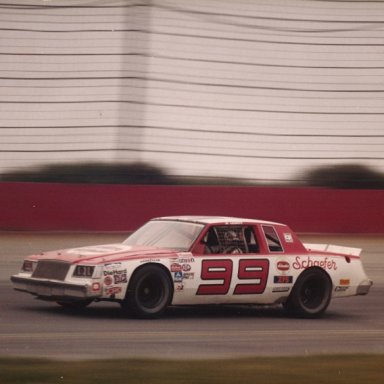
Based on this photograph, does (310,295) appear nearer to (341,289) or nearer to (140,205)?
(341,289)

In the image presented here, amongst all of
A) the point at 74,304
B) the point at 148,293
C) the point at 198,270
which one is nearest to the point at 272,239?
the point at 198,270

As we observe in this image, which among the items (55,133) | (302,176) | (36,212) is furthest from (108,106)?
(302,176)

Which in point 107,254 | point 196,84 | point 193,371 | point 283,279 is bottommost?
point 193,371

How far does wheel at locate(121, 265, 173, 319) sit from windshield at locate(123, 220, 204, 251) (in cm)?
59

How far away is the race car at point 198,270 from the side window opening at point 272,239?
0.04 feet

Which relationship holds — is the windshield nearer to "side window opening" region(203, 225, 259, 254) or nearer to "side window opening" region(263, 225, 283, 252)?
"side window opening" region(203, 225, 259, 254)

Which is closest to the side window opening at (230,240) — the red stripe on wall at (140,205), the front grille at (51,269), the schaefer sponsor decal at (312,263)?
the schaefer sponsor decal at (312,263)

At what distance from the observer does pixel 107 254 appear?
38.6 ft

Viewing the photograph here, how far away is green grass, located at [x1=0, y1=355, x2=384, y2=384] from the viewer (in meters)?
7.33

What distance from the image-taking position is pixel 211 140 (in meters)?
24.9

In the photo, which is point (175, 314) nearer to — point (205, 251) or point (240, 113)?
point (205, 251)

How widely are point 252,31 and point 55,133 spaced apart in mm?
5418

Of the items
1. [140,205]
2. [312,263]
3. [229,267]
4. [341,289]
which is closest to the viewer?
[229,267]

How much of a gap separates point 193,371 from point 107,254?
4.06 meters
